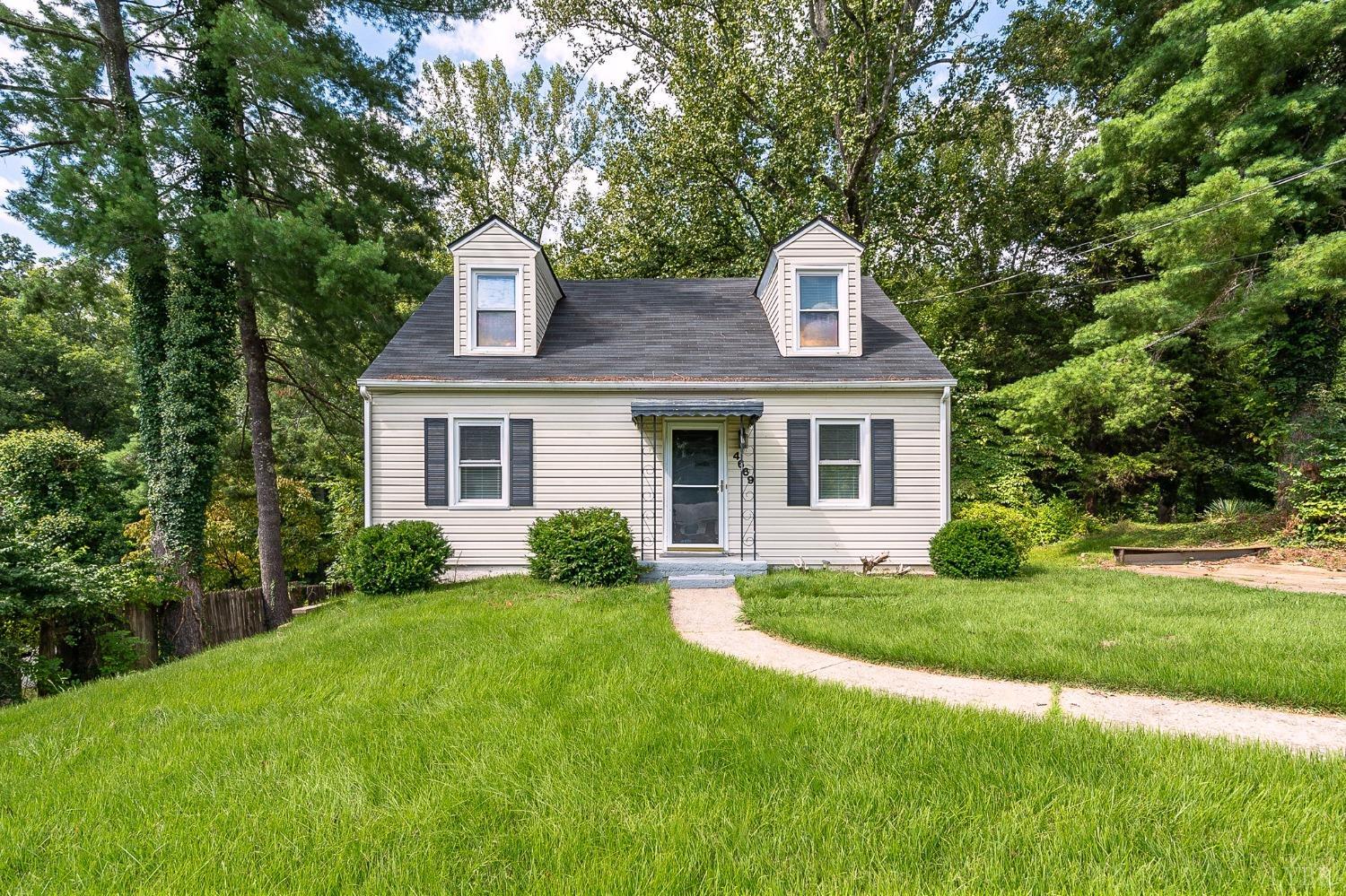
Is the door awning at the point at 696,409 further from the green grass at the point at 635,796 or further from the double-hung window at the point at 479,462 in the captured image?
the green grass at the point at 635,796

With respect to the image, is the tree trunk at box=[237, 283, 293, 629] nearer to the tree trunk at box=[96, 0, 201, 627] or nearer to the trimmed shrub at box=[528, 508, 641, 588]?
the tree trunk at box=[96, 0, 201, 627]

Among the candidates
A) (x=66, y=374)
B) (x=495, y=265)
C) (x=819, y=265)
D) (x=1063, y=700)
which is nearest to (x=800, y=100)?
(x=819, y=265)

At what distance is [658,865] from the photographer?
2039 millimetres

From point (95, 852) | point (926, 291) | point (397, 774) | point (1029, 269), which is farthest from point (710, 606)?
point (1029, 269)

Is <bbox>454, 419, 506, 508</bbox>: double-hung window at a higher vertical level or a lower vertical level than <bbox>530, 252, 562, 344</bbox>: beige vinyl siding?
lower

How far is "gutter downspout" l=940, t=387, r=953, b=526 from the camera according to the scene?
356 inches

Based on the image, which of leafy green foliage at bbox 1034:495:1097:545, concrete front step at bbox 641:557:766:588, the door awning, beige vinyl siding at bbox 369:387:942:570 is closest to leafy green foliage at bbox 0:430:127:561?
beige vinyl siding at bbox 369:387:942:570

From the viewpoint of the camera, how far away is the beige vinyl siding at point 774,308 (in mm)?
9898

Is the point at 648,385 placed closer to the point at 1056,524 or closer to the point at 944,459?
the point at 944,459

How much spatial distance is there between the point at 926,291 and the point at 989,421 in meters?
4.81

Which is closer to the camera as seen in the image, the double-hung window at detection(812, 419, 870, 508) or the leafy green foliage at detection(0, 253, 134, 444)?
the double-hung window at detection(812, 419, 870, 508)

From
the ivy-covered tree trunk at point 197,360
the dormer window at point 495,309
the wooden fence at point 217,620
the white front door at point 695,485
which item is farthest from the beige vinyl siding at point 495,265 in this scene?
the wooden fence at point 217,620

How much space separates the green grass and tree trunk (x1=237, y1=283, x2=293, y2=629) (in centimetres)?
651

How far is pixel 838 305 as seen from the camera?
9781mm
